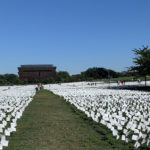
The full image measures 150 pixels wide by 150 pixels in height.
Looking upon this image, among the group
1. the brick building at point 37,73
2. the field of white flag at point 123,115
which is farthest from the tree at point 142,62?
the brick building at point 37,73

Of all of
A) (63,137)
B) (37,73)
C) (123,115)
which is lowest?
(63,137)

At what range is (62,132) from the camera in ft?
26.4

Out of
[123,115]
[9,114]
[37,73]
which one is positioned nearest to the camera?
[123,115]

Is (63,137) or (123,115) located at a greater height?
(123,115)

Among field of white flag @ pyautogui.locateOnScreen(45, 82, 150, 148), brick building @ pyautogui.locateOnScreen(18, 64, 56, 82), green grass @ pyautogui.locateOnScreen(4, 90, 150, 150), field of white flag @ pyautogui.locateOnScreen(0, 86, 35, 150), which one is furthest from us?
brick building @ pyautogui.locateOnScreen(18, 64, 56, 82)

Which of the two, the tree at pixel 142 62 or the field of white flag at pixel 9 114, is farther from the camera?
the tree at pixel 142 62

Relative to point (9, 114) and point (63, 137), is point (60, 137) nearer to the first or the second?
point (63, 137)

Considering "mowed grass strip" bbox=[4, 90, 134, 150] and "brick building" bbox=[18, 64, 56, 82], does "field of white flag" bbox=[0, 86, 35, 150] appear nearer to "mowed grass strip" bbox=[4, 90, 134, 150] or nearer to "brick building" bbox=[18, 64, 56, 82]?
"mowed grass strip" bbox=[4, 90, 134, 150]

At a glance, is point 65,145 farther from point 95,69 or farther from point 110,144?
point 95,69

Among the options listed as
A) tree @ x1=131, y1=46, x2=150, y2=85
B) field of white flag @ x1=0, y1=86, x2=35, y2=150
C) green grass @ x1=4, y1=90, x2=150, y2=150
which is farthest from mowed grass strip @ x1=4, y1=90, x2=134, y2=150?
tree @ x1=131, y1=46, x2=150, y2=85

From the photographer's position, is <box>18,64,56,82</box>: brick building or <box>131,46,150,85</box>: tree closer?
<box>131,46,150,85</box>: tree

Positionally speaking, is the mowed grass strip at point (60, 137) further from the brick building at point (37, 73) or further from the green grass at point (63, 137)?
the brick building at point (37, 73)

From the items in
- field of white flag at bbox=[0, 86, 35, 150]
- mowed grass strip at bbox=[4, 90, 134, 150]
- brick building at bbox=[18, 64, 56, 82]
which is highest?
brick building at bbox=[18, 64, 56, 82]

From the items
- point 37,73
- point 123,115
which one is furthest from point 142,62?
point 37,73
